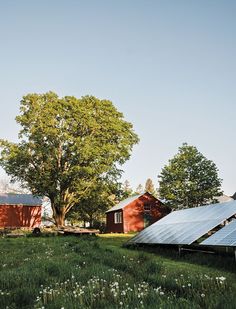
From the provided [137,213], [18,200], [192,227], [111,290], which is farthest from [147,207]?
[111,290]

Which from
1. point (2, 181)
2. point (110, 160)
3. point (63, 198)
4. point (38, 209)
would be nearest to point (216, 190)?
point (110, 160)

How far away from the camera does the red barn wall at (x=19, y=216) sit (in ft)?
186

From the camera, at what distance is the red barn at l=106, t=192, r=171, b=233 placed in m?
52.4

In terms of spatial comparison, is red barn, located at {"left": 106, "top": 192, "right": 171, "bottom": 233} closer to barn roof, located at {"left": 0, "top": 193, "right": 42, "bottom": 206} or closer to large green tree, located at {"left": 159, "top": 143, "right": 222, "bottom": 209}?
large green tree, located at {"left": 159, "top": 143, "right": 222, "bottom": 209}

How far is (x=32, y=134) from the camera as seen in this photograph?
144ft

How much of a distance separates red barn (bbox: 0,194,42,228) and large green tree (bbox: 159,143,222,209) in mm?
22701

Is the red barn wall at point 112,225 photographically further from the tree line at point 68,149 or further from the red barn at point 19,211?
the red barn at point 19,211

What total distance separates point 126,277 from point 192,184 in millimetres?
50703

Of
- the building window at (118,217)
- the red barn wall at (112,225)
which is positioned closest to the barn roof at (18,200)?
the red barn wall at (112,225)

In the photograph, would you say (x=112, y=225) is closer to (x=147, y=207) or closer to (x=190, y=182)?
(x=147, y=207)

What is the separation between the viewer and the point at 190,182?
57438mm

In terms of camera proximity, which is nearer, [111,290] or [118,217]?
[111,290]

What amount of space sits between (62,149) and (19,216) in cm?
1917

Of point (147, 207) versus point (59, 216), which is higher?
point (147, 207)
